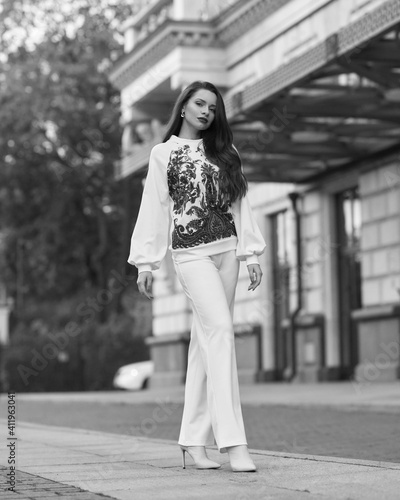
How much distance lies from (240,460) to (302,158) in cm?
1489

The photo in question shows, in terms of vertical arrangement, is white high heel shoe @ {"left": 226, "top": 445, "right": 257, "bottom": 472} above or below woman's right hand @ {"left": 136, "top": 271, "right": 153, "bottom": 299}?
below

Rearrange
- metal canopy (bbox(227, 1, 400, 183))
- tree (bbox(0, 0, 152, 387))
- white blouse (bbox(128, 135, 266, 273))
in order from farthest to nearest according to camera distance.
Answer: tree (bbox(0, 0, 152, 387)), metal canopy (bbox(227, 1, 400, 183)), white blouse (bbox(128, 135, 266, 273))

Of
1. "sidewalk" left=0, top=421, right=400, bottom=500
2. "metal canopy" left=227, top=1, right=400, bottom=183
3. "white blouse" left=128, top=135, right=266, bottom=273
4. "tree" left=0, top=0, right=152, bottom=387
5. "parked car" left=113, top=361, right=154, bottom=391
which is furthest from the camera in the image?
"tree" left=0, top=0, right=152, bottom=387

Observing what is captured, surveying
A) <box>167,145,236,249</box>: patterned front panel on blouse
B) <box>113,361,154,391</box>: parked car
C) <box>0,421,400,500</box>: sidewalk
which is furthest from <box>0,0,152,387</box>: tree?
<box>167,145,236,249</box>: patterned front panel on blouse

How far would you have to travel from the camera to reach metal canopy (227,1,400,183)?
14859mm

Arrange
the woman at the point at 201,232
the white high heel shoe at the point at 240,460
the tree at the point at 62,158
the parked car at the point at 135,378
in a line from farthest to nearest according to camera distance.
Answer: the tree at the point at 62,158
the parked car at the point at 135,378
the woman at the point at 201,232
the white high heel shoe at the point at 240,460

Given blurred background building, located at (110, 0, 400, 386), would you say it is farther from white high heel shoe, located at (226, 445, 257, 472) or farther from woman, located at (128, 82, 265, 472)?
white high heel shoe, located at (226, 445, 257, 472)

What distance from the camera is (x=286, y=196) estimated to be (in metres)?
23.0

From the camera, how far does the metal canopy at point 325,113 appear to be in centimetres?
1486

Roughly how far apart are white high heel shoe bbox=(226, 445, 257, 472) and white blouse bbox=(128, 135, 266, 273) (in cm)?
Answer: 95

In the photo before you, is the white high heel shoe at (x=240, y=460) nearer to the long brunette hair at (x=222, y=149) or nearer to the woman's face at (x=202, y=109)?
the long brunette hair at (x=222, y=149)

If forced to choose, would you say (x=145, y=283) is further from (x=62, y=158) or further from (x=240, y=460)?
(x=62, y=158)

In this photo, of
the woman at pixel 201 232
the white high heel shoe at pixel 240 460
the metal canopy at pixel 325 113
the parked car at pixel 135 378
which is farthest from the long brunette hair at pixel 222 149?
the parked car at pixel 135 378

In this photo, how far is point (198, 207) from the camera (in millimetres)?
6309
